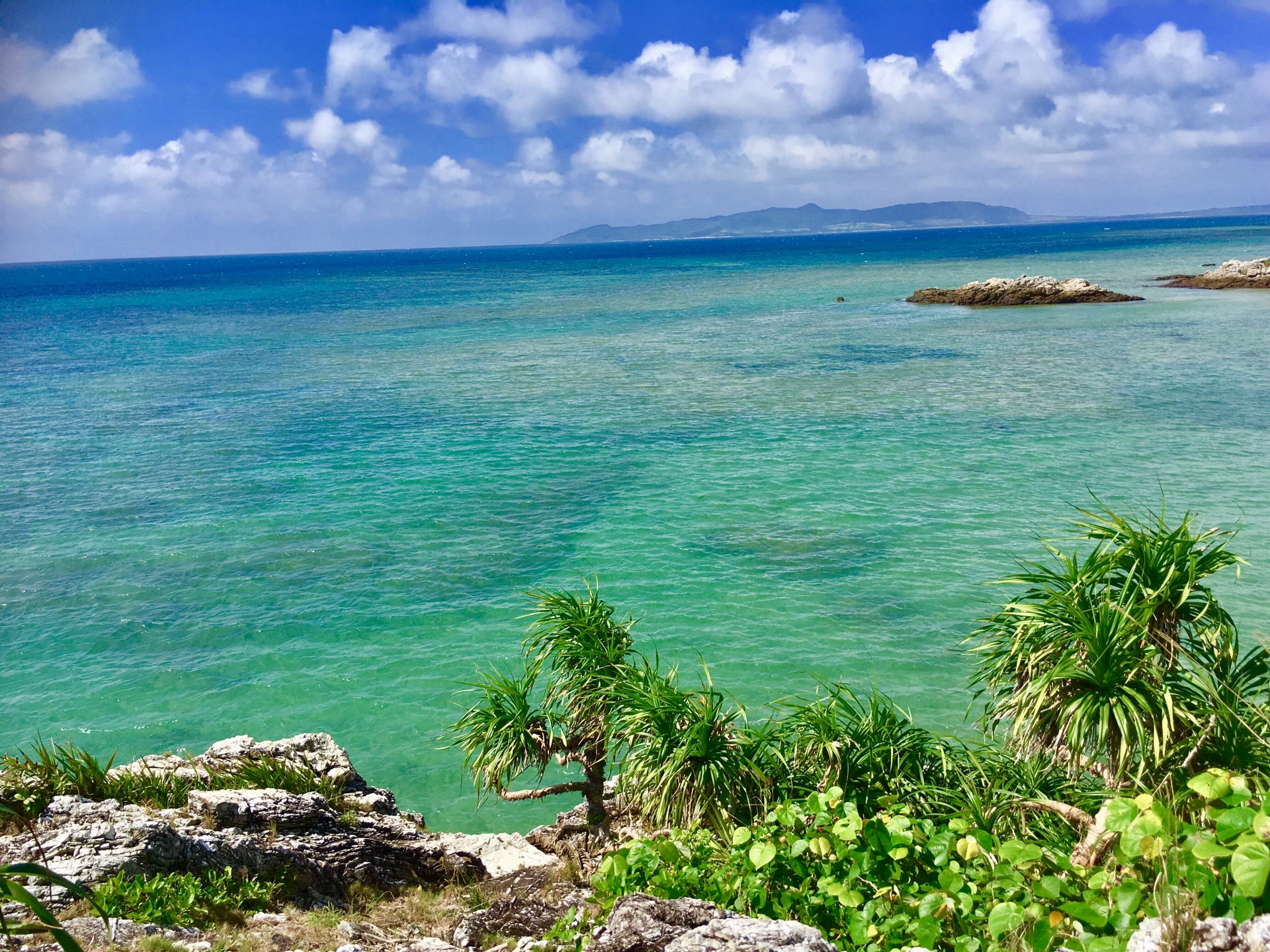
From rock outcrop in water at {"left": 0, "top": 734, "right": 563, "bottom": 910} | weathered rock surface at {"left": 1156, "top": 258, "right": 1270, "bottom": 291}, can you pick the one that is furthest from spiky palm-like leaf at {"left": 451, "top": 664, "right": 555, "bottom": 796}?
weathered rock surface at {"left": 1156, "top": 258, "right": 1270, "bottom": 291}

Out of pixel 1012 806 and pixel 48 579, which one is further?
pixel 48 579

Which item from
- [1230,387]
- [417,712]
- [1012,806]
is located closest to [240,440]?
[417,712]

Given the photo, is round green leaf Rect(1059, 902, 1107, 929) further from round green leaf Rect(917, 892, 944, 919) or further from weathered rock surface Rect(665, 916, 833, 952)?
weathered rock surface Rect(665, 916, 833, 952)

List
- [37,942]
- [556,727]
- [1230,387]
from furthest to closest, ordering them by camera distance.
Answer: [1230,387] < [556,727] < [37,942]

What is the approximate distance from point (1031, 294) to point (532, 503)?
2203 inches

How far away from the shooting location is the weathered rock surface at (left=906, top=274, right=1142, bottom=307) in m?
65.7

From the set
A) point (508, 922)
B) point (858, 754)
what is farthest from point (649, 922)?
point (858, 754)

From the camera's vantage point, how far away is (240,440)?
3186 centimetres

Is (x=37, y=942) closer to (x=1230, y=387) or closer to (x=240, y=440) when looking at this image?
(x=240, y=440)

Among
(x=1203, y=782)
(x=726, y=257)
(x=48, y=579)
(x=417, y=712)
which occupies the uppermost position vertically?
(x=726, y=257)

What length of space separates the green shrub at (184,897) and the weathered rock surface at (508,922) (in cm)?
193

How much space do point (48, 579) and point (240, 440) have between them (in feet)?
40.6

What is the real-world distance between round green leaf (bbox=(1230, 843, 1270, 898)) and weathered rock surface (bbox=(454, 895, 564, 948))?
465 cm

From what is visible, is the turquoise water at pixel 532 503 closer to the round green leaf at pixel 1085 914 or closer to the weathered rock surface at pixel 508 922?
the weathered rock surface at pixel 508 922
